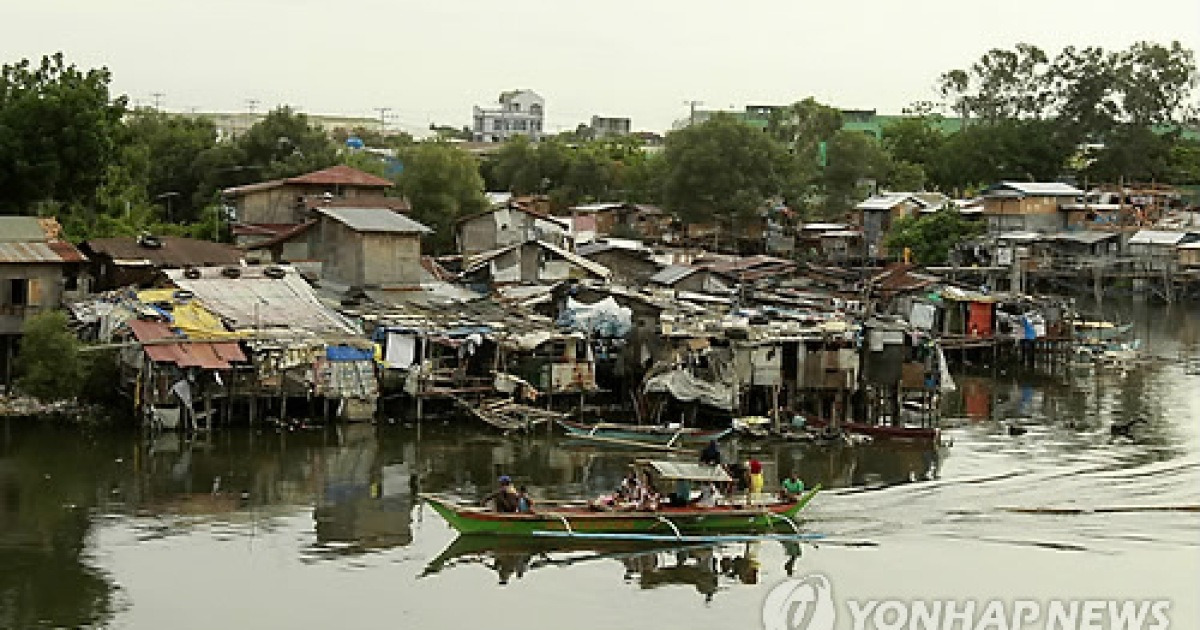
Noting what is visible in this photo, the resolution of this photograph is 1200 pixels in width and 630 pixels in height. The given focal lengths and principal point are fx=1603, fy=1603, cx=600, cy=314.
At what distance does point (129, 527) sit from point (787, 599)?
883 cm

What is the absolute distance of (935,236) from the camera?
188ft

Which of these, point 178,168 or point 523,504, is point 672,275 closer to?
point 178,168

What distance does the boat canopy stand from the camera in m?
21.5

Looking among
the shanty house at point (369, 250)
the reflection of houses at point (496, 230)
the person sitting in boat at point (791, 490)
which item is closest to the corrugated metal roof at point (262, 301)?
the shanty house at point (369, 250)

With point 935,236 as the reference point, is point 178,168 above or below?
above

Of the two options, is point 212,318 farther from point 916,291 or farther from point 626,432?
point 916,291

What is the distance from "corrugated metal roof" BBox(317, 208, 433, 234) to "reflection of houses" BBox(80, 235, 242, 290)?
2304mm

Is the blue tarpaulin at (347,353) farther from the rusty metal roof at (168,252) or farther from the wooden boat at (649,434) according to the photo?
the rusty metal roof at (168,252)

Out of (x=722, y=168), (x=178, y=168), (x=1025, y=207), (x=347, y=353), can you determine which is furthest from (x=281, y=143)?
(x=1025, y=207)

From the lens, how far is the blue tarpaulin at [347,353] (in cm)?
2770

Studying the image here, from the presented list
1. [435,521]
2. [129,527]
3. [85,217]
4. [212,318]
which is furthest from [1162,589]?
[85,217]

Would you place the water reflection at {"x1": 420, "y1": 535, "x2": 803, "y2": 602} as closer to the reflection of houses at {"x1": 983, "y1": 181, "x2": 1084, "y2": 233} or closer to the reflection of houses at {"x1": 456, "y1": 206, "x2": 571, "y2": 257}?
the reflection of houses at {"x1": 456, "y1": 206, "x2": 571, "y2": 257}

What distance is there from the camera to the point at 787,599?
1950cm

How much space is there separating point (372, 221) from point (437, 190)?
631 inches
